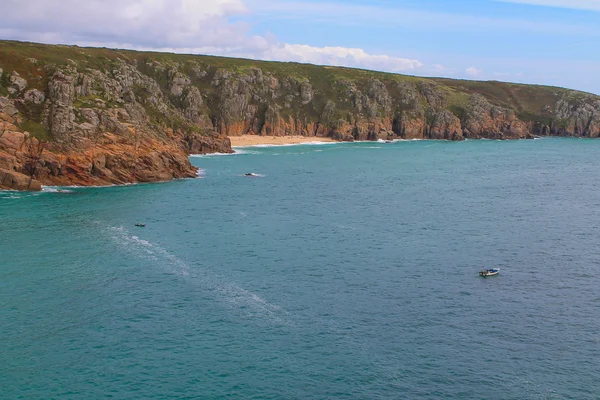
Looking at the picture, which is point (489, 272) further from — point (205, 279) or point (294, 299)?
point (205, 279)

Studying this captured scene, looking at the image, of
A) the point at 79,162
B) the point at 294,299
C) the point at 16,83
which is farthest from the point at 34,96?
the point at 294,299

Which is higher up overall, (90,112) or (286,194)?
(90,112)

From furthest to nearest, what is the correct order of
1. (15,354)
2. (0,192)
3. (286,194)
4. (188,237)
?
(286,194) → (0,192) → (188,237) → (15,354)

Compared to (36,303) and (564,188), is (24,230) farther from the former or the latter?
(564,188)

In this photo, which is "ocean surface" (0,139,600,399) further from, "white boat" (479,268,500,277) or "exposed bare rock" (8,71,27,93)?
"exposed bare rock" (8,71,27,93)

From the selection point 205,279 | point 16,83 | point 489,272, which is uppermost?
point 16,83

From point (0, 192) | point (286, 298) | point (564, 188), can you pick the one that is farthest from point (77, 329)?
point (564, 188)

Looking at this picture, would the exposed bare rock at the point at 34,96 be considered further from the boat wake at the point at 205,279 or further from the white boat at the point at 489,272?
the white boat at the point at 489,272
